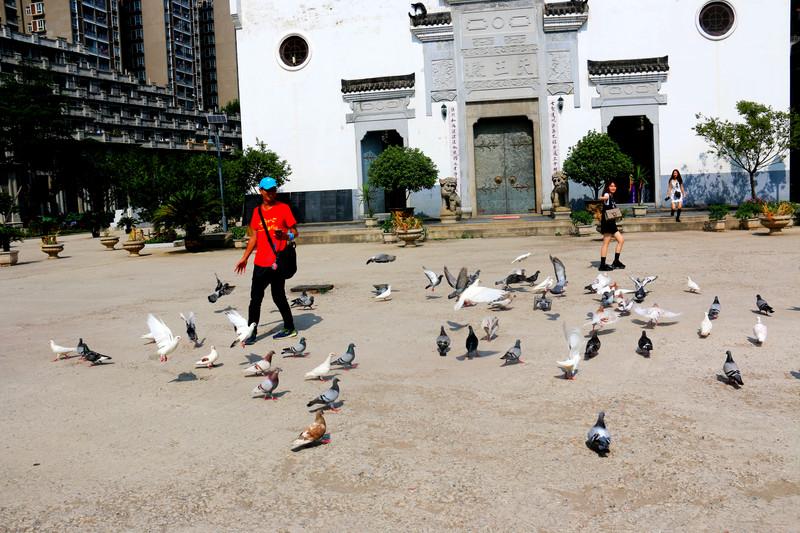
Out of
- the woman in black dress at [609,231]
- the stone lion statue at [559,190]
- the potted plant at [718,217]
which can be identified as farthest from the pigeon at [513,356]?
the stone lion statue at [559,190]

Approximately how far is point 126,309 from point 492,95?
17.0 metres

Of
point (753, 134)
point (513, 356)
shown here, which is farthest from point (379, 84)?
point (513, 356)

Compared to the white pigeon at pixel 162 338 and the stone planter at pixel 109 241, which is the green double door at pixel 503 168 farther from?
the white pigeon at pixel 162 338

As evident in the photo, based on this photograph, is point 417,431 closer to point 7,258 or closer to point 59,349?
point 59,349

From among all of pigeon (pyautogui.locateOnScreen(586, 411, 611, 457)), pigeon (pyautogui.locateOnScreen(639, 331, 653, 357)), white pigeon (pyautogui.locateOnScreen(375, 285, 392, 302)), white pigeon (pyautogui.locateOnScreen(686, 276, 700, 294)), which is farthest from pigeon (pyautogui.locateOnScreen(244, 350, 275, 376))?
white pigeon (pyautogui.locateOnScreen(686, 276, 700, 294))

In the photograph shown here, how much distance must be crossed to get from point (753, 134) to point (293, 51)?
1557 cm

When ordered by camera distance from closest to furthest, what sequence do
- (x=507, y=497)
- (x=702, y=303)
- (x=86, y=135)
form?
1. (x=507, y=497)
2. (x=702, y=303)
3. (x=86, y=135)

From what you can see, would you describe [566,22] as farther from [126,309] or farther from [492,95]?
[126,309]

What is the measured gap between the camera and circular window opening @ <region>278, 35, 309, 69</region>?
25.3m

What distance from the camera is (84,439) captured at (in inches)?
182

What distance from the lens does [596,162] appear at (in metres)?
20.4

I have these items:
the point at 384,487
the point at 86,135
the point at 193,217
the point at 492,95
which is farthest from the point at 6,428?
the point at 86,135

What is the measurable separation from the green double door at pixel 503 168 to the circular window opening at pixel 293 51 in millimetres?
6852

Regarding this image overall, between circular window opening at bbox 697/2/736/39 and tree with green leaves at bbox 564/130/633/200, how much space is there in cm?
576
